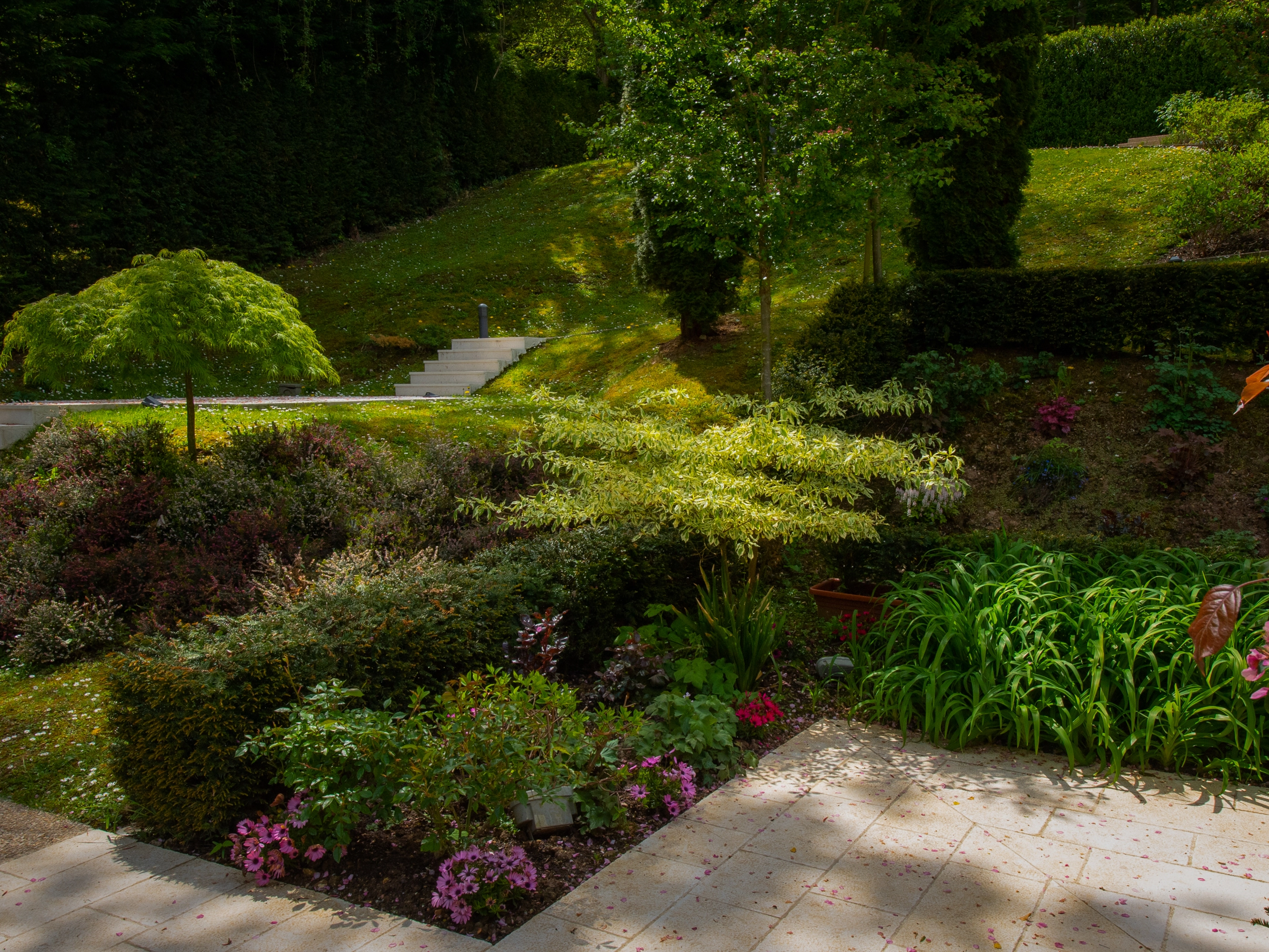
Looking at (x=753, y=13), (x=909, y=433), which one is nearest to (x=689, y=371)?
(x=909, y=433)

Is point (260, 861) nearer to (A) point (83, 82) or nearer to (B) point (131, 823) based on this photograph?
(B) point (131, 823)

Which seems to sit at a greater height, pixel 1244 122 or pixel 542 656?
pixel 1244 122

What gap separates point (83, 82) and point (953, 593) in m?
20.0

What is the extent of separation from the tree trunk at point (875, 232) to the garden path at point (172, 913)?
8.45 meters

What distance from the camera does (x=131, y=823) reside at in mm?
3939

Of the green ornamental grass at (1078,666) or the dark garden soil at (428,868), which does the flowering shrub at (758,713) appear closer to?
the green ornamental grass at (1078,666)

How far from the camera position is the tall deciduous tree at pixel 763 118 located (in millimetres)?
8273

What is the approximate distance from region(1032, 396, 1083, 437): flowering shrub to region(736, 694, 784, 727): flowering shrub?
5438mm

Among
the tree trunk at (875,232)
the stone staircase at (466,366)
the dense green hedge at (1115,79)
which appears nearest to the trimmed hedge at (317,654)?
the tree trunk at (875,232)

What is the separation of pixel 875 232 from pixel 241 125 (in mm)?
16720

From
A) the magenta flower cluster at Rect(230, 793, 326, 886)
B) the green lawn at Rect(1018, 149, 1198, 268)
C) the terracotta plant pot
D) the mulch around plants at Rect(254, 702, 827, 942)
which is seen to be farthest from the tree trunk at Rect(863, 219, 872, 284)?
the magenta flower cluster at Rect(230, 793, 326, 886)

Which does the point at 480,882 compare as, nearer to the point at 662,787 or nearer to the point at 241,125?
the point at 662,787

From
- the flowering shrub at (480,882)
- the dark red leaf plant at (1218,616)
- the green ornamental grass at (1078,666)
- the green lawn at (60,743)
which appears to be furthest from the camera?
the green ornamental grass at (1078,666)

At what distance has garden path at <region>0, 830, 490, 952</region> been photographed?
2.98m
